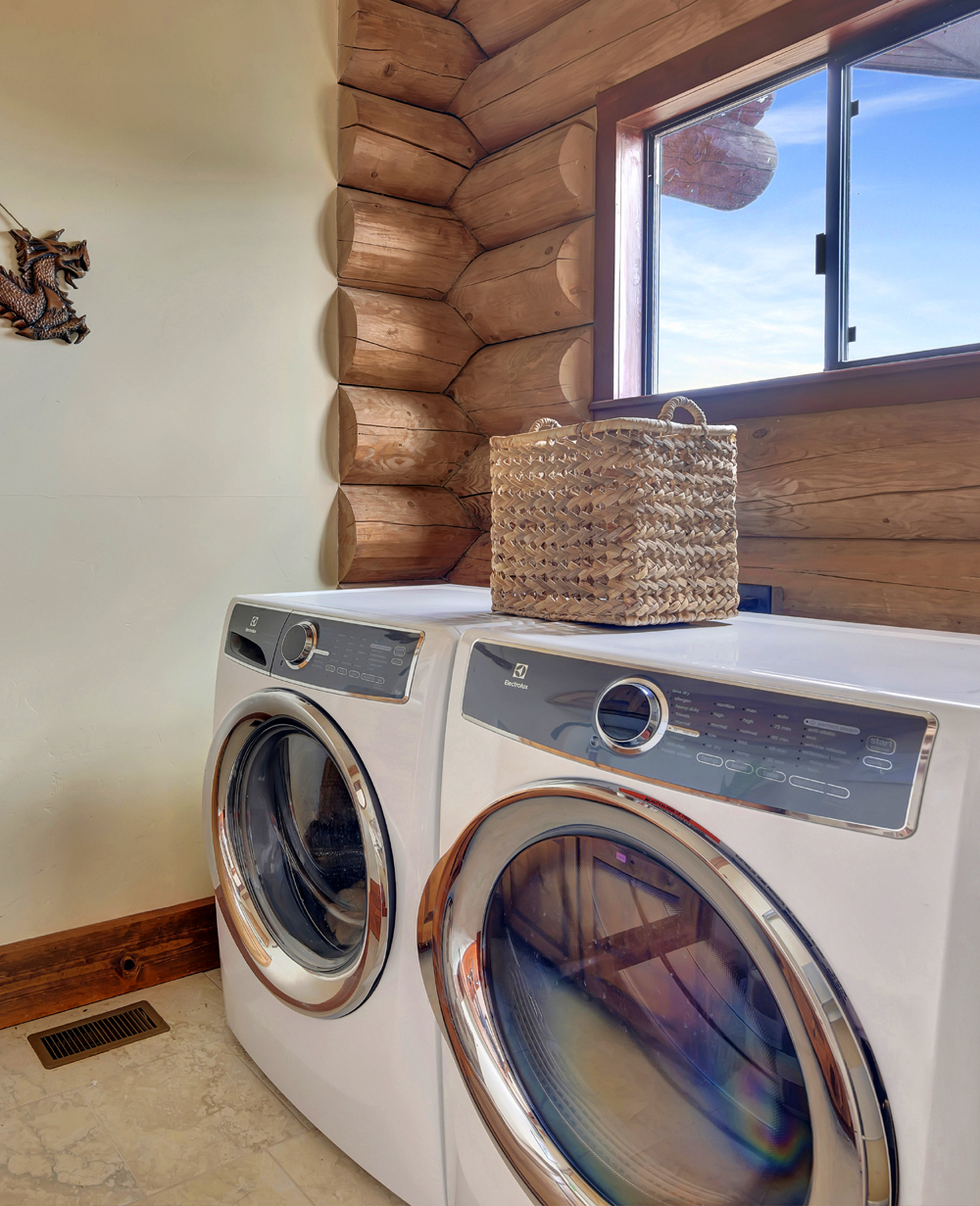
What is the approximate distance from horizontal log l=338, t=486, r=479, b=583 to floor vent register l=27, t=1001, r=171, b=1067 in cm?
115

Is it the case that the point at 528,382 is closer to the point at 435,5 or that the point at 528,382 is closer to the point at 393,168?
the point at 393,168

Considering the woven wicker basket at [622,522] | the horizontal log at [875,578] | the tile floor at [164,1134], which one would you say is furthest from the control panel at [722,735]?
the tile floor at [164,1134]

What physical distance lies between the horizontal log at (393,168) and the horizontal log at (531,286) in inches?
8.9

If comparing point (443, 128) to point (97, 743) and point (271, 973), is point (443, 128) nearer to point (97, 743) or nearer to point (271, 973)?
point (97, 743)

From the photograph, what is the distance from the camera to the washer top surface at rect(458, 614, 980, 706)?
825 millimetres

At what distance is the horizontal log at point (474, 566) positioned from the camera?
245 cm

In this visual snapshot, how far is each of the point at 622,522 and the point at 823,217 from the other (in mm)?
836

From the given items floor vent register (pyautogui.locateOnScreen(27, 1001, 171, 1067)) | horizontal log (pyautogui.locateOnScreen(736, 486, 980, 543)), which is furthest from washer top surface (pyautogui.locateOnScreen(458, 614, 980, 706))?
floor vent register (pyautogui.locateOnScreen(27, 1001, 171, 1067))

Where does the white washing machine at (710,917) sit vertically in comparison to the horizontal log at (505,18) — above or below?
below

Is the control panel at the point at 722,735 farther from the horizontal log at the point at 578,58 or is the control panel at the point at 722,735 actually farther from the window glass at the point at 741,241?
the horizontal log at the point at 578,58

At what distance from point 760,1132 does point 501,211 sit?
6.93 feet

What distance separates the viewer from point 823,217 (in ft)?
5.45

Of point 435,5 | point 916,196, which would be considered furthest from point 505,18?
point 916,196

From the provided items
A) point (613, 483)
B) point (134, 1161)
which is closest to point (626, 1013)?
point (613, 483)
